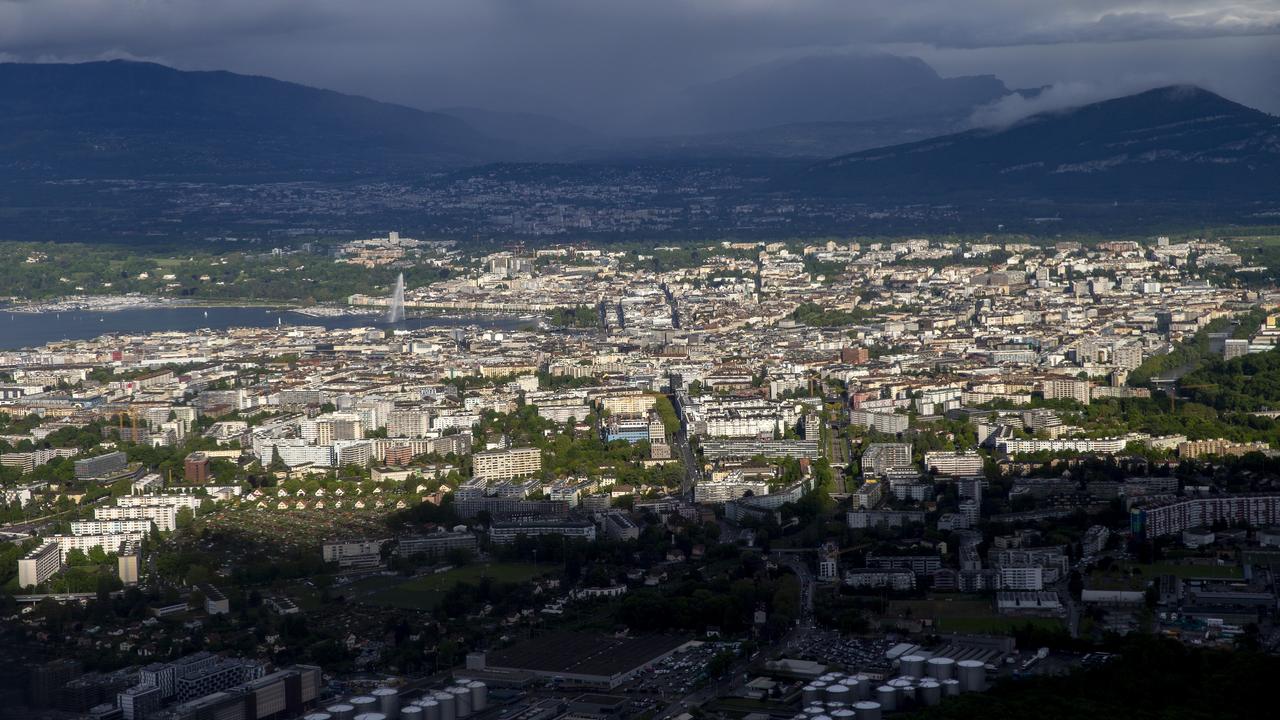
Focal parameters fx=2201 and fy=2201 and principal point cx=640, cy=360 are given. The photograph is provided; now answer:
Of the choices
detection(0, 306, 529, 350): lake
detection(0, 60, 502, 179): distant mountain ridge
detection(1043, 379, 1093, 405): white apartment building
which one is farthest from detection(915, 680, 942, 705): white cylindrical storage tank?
detection(0, 60, 502, 179): distant mountain ridge

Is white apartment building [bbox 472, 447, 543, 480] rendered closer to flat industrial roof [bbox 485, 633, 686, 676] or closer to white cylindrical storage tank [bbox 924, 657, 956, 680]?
flat industrial roof [bbox 485, 633, 686, 676]

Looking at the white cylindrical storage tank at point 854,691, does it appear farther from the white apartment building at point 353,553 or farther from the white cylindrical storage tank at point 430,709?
the white apartment building at point 353,553

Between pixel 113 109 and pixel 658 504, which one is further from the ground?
pixel 113 109

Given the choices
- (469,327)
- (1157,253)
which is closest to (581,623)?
(469,327)

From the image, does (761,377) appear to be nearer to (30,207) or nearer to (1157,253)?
(1157,253)

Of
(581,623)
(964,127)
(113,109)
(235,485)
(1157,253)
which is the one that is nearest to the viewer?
(581,623)

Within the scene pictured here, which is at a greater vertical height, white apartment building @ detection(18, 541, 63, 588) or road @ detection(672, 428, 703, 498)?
road @ detection(672, 428, 703, 498)
